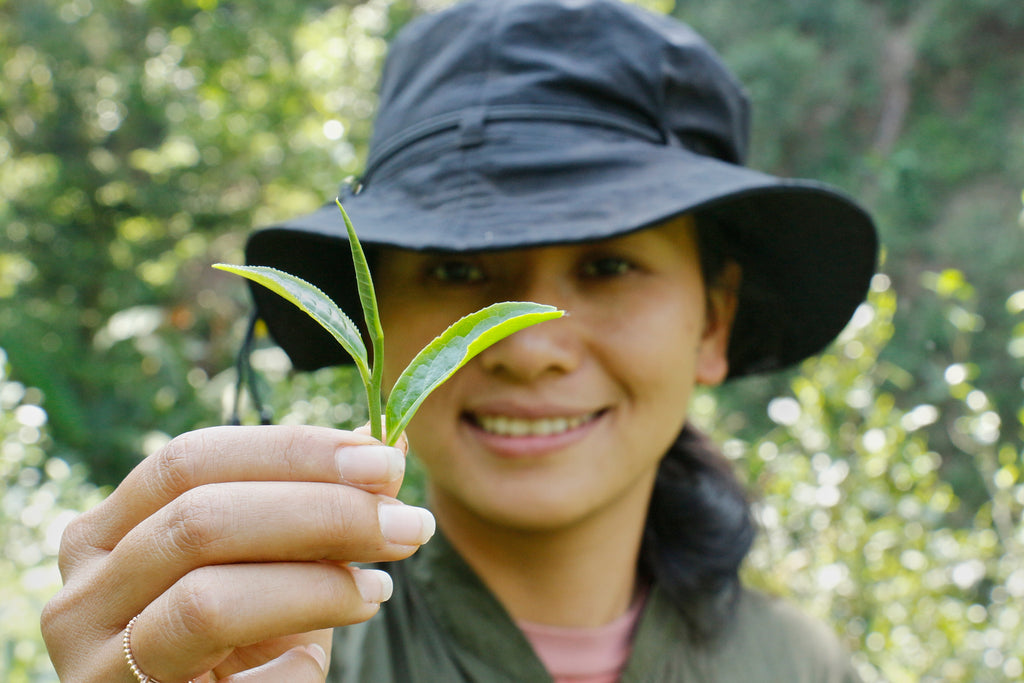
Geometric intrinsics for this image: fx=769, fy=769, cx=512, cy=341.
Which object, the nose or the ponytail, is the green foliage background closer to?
the ponytail

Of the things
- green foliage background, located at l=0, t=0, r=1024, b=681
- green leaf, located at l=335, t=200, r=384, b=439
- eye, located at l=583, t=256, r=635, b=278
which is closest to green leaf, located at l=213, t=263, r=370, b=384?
green leaf, located at l=335, t=200, r=384, b=439

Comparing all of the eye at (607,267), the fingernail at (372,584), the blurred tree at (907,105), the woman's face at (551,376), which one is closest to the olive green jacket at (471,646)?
the woman's face at (551,376)

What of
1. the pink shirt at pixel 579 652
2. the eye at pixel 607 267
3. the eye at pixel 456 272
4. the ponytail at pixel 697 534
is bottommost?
the ponytail at pixel 697 534

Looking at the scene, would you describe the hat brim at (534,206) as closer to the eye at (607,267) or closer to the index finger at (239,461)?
the eye at (607,267)

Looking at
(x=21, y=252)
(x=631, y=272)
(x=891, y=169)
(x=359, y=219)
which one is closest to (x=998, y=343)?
(x=891, y=169)

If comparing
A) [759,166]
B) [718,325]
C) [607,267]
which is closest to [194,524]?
[607,267]

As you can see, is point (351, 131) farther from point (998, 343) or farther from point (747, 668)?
point (998, 343)

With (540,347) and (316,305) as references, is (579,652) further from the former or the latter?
(316,305)
